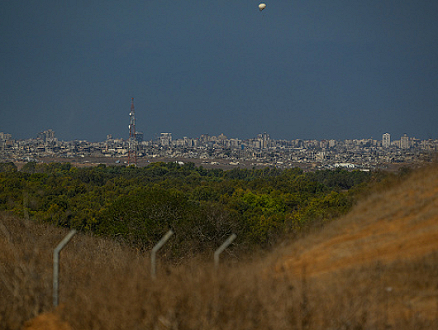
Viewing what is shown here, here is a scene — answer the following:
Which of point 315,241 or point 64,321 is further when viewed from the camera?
point 315,241

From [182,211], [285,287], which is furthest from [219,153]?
[285,287]

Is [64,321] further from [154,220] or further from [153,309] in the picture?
[154,220]

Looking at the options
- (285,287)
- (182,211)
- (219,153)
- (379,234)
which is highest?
(219,153)

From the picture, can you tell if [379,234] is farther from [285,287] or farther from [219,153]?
[219,153]

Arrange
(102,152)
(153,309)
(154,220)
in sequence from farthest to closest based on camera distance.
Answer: (102,152) < (154,220) < (153,309)

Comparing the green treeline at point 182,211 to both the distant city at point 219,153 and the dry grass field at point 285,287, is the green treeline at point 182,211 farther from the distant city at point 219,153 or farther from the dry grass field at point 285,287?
the distant city at point 219,153

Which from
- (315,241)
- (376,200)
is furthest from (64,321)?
(376,200)

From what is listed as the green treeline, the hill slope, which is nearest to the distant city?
the green treeline

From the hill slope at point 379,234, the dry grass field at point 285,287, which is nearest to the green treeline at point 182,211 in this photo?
the hill slope at point 379,234
